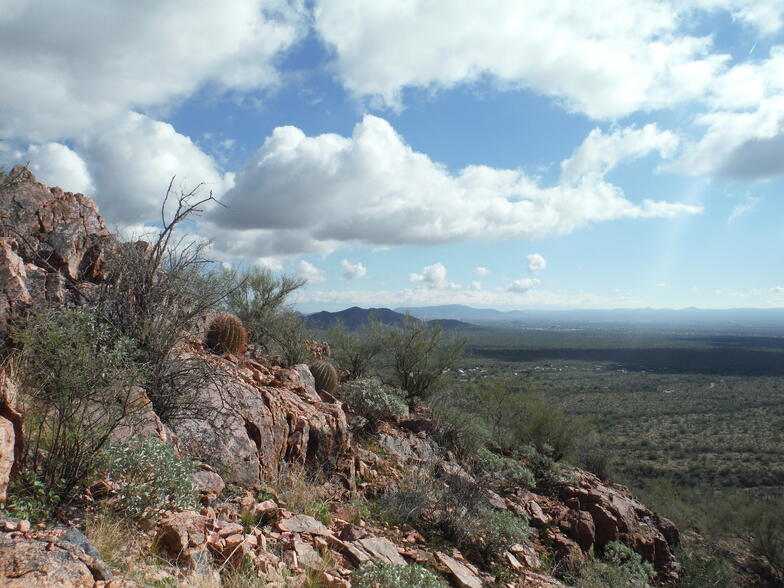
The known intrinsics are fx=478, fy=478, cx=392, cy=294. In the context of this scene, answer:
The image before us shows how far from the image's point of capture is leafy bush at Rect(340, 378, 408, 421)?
448 inches

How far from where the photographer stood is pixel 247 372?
29.4ft

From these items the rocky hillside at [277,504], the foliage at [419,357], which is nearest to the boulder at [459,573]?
the rocky hillside at [277,504]

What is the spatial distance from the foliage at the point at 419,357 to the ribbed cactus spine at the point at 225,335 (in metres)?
6.81

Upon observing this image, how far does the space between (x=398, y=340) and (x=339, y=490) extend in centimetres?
983

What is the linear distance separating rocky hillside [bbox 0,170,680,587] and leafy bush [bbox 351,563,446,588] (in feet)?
0.05

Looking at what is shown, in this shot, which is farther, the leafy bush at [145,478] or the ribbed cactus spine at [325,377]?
the ribbed cactus spine at [325,377]

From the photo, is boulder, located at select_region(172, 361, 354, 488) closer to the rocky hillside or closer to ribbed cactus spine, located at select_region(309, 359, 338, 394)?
the rocky hillside

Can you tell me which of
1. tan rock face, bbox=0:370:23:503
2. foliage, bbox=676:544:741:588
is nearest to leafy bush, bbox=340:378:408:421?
foliage, bbox=676:544:741:588

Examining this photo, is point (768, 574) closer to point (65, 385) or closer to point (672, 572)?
point (672, 572)

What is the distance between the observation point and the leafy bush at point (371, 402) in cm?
1139

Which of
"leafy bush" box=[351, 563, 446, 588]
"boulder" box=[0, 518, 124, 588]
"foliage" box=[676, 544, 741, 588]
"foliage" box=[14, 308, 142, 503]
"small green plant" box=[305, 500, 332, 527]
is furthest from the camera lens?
"foliage" box=[676, 544, 741, 588]

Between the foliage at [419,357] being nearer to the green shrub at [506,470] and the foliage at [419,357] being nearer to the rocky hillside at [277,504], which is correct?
the green shrub at [506,470]

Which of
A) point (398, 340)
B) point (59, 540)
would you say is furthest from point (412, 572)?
point (398, 340)

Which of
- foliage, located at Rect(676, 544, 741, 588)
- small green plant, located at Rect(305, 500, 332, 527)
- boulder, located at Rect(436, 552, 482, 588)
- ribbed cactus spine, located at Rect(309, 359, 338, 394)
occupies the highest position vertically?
ribbed cactus spine, located at Rect(309, 359, 338, 394)
